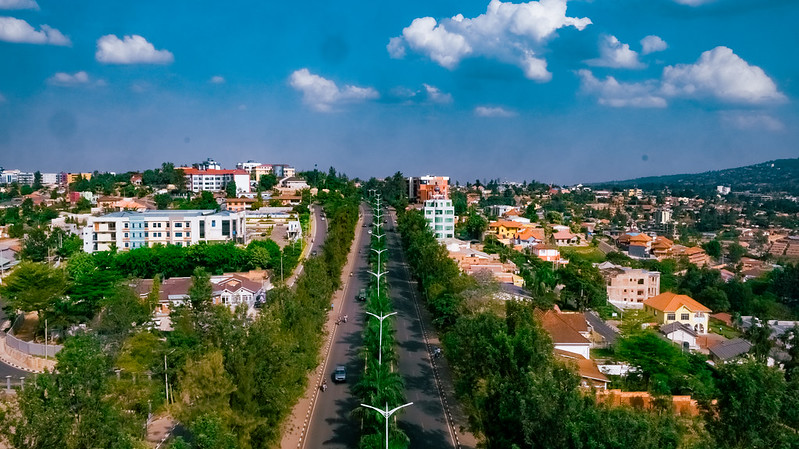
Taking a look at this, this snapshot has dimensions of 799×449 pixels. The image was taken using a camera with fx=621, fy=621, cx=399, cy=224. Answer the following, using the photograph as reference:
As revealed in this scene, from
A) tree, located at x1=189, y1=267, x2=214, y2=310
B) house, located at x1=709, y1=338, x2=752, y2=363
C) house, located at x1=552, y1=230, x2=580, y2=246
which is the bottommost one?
house, located at x1=709, y1=338, x2=752, y2=363

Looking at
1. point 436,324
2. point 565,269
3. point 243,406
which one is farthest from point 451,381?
point 565,269

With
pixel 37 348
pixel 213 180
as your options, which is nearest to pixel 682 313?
pixel 37 348

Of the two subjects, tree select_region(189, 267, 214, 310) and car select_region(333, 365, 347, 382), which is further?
car select_region(333, 365, 347, 382)

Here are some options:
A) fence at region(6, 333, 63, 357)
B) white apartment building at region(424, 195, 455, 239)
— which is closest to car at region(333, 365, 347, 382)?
fence at region(6, 333, 63, 357)

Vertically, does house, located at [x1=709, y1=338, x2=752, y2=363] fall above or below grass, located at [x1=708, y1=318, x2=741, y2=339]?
above

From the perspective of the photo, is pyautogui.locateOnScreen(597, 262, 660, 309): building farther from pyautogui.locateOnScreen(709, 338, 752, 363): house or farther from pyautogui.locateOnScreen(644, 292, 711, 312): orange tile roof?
pyautogui.locateOnScreen(709, 338, 752, 363): house
